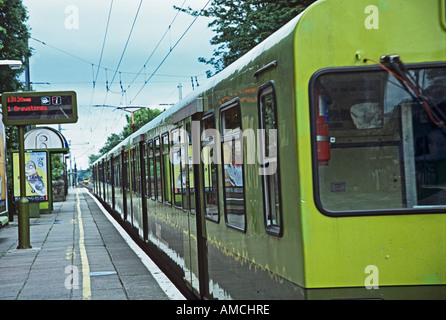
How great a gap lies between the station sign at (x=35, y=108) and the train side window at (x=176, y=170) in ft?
18.2

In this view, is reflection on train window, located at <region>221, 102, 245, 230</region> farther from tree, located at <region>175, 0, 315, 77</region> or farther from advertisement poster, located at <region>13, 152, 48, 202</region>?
advertisement poster, located at <region>13, 152, 48, 202</region>

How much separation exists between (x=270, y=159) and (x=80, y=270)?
23.6ft

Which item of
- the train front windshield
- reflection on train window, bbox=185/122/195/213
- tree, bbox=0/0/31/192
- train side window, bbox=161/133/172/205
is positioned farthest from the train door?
tree, bbox=0/0/31/192

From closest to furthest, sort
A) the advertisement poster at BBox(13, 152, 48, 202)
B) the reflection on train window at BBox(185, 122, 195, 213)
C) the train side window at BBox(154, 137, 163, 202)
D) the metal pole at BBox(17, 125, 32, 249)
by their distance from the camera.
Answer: the reflection on train window at BBox(185, 122, 195, 213) < the train side window at BBox(154, 137, 163, 202) < the metal pole at BBox(17, 125, 32, 249) < the advertisement poster at BBox(13, 152, 48, 202)

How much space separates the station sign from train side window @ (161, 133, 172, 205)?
4468mm

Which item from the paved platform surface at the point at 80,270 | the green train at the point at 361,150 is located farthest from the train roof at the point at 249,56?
the paved platform surface at the point at 80,270

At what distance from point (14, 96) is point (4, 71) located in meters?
13.9

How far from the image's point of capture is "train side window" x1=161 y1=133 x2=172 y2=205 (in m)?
10.1

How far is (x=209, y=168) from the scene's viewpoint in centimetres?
691

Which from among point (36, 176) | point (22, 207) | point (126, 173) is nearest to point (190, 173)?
point (22, 207)

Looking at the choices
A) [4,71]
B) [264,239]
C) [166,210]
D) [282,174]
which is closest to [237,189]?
[264,239]

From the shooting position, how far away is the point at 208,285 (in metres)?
7.36

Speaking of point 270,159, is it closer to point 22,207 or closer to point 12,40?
point 22,207
